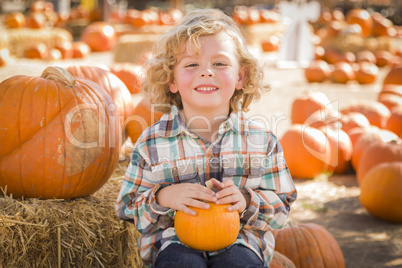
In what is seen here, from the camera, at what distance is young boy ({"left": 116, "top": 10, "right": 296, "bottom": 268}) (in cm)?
227

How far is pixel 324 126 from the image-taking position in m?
5.54

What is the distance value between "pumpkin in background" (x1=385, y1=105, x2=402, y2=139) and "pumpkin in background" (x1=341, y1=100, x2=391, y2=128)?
14cm

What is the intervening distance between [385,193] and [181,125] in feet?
7.85

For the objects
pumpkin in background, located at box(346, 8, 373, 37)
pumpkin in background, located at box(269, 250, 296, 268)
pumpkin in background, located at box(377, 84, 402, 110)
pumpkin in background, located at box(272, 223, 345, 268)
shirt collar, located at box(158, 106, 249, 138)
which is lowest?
pumpkin in background, located at box(346, 8, 373, 37)

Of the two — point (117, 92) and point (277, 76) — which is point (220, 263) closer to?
point (117, 92)

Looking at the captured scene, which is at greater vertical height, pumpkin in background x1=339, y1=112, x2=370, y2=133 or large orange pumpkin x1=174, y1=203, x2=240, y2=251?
large orange pumpkin x1=174, y1=203, x2=240, y2=251

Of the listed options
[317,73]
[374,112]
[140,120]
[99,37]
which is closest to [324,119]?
[374,112]

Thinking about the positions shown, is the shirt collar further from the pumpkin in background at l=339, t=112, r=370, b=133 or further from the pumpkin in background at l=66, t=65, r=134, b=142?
the pumpkin in background at l=339, t=112, r=370, b=133

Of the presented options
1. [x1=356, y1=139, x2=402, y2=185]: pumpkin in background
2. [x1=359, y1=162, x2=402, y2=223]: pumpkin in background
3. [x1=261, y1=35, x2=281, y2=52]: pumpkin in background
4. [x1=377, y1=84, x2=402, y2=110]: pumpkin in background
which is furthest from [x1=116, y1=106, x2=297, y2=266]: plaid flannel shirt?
[x1=261, y1=35, x2=281, y2=52]: pumpkin in background

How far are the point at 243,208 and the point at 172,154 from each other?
0.46m

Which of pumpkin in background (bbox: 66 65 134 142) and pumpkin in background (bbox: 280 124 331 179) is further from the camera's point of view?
pumpkin in background (bbox: 280 124 331 179)

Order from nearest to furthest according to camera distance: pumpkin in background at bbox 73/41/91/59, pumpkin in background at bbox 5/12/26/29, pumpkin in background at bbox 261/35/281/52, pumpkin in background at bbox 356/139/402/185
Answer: pumpkin in background at bbox 356/139/402/185 → pumpkin in background at bbox 73/41/91/59 → pumpkin in background at bbox 5/12/26/29 → pumpkin in background at bbox 261/35/281/52

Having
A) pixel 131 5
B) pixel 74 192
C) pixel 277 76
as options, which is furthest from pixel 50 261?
pixel 131 5

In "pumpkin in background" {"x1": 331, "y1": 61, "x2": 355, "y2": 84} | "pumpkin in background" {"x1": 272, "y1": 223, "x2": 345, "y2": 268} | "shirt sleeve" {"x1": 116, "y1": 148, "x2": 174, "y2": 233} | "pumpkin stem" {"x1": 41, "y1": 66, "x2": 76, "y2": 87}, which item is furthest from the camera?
"pumpkin in background" {"x1": 331, "y1": 61, "x2": 355, "y2": 84}
